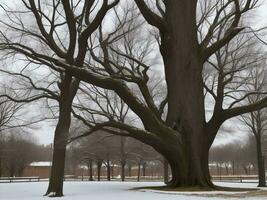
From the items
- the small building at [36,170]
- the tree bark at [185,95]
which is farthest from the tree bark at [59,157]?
the small building at [36,170]

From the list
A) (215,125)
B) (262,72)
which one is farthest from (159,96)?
(215,125)

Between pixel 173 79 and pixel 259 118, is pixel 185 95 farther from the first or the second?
pixel 259 118

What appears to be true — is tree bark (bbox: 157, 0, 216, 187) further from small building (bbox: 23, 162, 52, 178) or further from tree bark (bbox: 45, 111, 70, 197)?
small building (bbox: 23, 162, 52, 178)

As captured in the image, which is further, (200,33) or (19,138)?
(19,138)

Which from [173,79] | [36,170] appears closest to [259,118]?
[173,79]

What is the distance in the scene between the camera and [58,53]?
19656 millimetres

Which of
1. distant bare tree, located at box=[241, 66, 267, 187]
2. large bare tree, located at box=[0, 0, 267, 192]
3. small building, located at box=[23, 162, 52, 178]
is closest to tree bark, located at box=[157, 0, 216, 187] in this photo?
large bare tree, located at box=[0, 0, 267, 192]

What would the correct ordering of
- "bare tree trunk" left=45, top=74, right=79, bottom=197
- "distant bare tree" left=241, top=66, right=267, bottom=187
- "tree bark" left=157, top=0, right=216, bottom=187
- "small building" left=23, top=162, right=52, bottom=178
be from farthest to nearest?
"small building" left=23, top=162, right=52, bottom=178 < "distant bare tree" left=241, top=66, right=267, bottom=187 < "tree bark" left=157, top=0, right=216, bottom=187 < "bare tree trunk" left=45, top=74, right=79, bottom=197

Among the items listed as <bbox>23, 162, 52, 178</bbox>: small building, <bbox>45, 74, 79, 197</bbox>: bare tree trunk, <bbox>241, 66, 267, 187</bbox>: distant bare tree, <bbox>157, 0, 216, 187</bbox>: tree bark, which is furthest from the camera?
<bbox>23, 162, 52, 178</bbox>: small building

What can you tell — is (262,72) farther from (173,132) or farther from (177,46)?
(173,132)

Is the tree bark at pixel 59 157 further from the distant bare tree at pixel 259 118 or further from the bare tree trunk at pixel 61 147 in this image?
the distant bare tree at pixel 259 118

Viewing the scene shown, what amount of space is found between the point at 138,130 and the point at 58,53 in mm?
5070

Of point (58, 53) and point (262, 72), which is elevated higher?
point (262, 72)

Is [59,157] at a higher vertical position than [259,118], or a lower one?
lower
